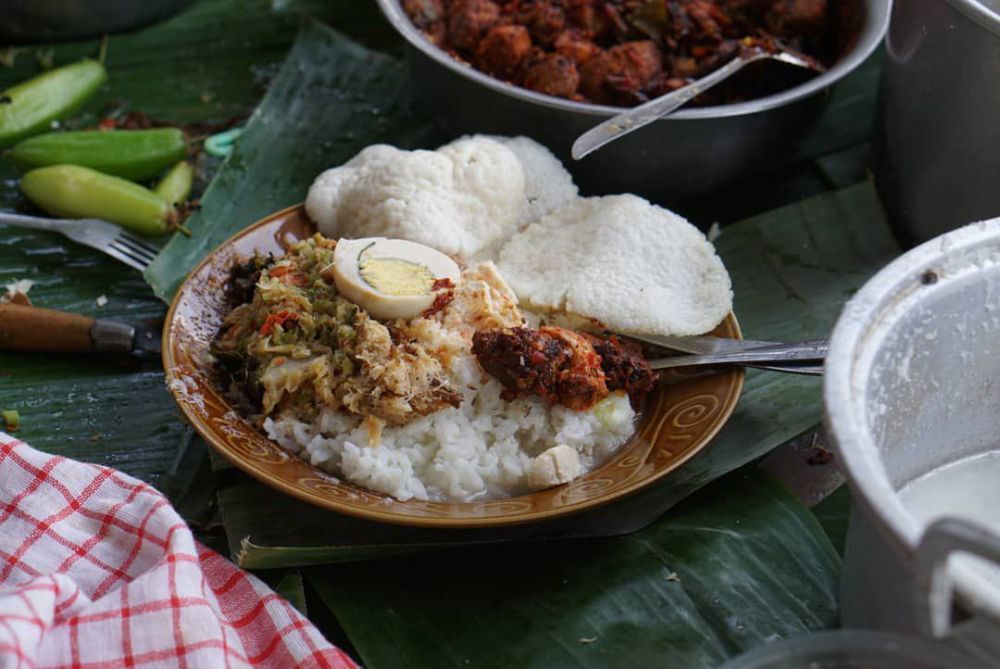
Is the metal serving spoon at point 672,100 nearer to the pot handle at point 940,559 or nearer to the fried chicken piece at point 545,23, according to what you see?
the fried chicken piece at point 545,23

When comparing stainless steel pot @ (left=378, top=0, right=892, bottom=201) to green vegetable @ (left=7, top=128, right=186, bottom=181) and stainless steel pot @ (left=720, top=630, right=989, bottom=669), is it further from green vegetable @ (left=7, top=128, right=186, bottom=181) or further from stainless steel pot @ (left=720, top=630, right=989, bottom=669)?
stainless steel pot @ (left=720, top=630, right=989, bottom=669)

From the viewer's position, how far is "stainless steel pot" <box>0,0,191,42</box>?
383 centimetres

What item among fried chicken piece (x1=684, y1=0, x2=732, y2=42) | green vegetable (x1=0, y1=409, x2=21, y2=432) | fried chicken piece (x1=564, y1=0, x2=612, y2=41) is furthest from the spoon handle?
green vegetable (x1=0, y1=409, x2=21, y2=432)

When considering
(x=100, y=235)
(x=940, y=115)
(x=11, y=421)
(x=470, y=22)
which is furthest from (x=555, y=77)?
(x=11, y=421)

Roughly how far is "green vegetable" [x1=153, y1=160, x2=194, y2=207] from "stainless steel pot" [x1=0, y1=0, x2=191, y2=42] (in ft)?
2.89

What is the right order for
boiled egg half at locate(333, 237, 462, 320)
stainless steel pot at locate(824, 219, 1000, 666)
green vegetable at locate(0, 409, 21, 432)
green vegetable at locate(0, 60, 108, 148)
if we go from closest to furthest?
stainless steel pot at locate(824, 219, 1000, 666) < boiled egg half at locate(333, 237, 462, 320) < green vegetable at locate(0, 409, 21, 432) < green vegetable at locate(0, 60, 108, 148)

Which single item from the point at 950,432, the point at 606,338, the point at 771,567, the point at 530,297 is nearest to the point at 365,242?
the point at 530,297

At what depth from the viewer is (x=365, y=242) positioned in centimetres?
247

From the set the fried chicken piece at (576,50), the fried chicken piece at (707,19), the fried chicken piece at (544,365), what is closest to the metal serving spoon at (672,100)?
the fried chicken piece at (707,19)

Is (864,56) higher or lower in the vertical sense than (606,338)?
higher

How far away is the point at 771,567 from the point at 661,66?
1.59 metres

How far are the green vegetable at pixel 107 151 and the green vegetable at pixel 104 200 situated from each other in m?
0.13

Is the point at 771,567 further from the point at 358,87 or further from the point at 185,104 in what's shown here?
the point at 185,104

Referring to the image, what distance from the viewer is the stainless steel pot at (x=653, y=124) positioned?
9.62ft
